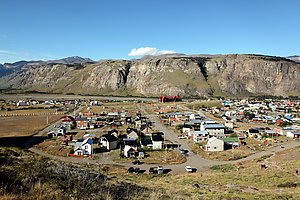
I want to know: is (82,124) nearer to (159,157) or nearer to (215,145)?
(159,157)

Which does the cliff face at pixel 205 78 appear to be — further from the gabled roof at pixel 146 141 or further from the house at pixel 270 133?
the gabled roof at pixel 146 141

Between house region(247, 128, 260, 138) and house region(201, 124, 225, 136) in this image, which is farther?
house region(201, 124, 225, 136)

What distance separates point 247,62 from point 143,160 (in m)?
163

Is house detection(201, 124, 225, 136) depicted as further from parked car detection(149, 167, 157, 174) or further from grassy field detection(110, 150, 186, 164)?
parked car detection(149, 167, 157, 174)

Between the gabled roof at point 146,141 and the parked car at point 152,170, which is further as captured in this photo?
the gabled roof at point 146,141

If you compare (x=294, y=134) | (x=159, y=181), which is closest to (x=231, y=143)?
(x=294, y=134)

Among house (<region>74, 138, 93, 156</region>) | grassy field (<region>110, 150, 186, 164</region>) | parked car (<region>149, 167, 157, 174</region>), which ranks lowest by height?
grassy field (<region>110, 150, 186, 164</region>)

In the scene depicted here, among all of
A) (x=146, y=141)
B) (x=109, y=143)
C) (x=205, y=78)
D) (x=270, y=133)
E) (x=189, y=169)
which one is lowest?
(x=189, y=169)

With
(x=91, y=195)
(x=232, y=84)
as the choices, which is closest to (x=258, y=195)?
(x=91, y=195)

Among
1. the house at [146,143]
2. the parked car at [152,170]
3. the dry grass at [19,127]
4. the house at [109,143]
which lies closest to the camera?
the parked car at [152,170]

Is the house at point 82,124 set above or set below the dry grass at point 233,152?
above

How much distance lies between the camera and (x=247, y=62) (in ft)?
594

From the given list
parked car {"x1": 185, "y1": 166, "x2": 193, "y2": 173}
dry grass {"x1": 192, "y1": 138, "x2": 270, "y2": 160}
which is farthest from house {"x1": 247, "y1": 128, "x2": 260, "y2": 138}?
parked car {"x1": 185, "y1": 166, "x2": 193, "y2": 173}

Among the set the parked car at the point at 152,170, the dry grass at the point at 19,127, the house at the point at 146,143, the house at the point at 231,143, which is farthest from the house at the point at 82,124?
the parked car at the point at 152,170
